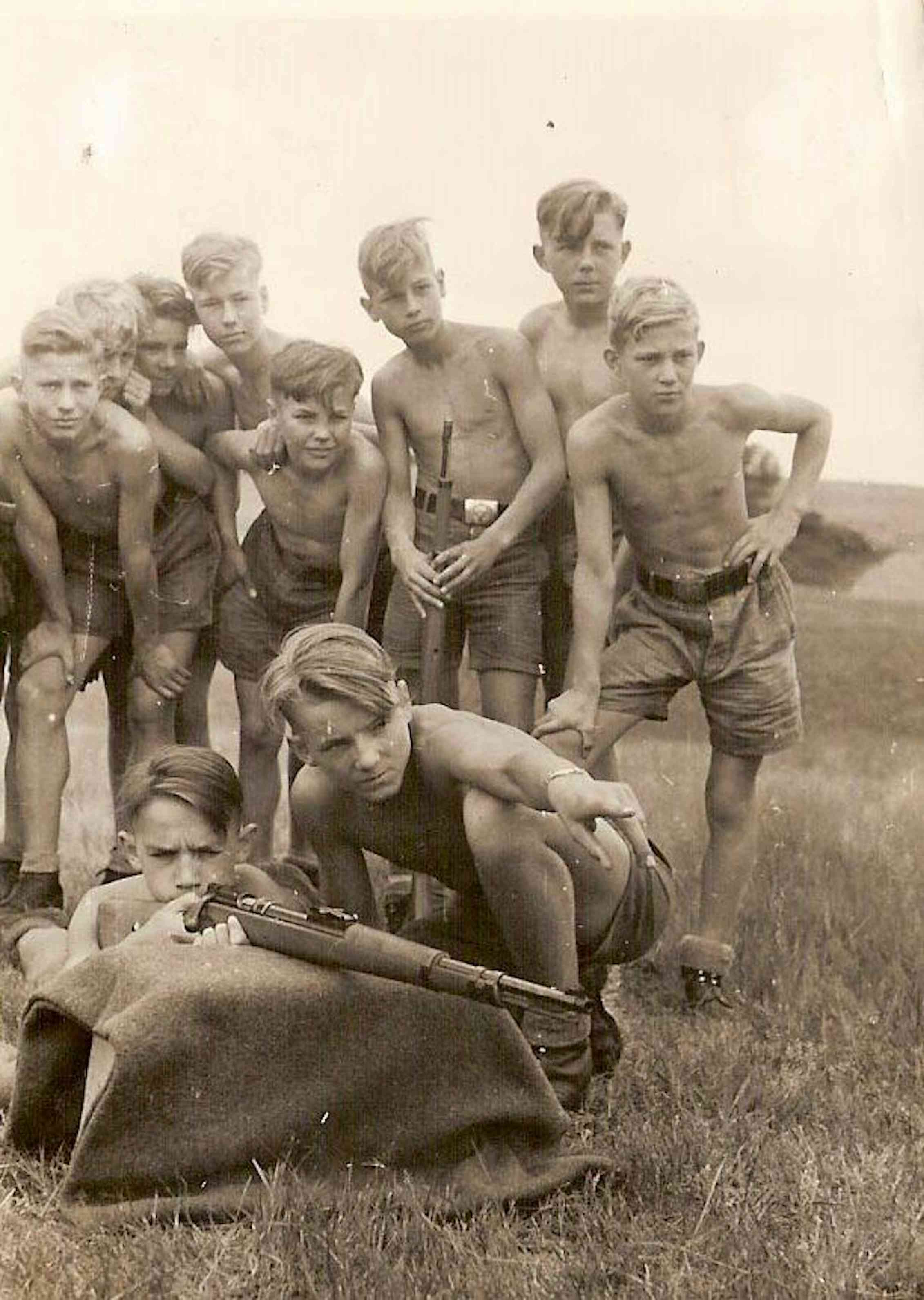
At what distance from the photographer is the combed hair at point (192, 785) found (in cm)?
367

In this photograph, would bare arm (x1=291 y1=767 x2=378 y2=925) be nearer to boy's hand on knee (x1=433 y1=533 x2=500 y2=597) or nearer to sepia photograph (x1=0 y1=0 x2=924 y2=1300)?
sepia photograph (x1=0 y1=0 x2=924 y2=1300)

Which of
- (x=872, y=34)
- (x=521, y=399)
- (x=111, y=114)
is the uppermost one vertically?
(x=872, y=34)

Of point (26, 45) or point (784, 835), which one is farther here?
point (784, 835)

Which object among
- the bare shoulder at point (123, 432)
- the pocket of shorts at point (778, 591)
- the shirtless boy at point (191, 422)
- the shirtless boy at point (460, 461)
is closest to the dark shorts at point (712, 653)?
the pocket of shorts at point (778, 591)

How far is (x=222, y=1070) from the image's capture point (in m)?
2.84

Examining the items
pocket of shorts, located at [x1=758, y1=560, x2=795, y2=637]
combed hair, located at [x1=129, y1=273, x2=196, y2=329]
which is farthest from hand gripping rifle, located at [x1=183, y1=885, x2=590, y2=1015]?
combed hair, located at [x1=129, y1=273, x2=196, y2=329]

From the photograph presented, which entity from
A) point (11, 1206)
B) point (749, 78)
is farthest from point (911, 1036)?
point (749, 78)

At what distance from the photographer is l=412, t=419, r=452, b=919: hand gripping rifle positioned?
3736 millimetres

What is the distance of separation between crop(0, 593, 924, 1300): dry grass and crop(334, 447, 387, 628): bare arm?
450 millimetres

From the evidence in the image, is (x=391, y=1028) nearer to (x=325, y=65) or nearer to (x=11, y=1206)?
(x=11, y=1206)

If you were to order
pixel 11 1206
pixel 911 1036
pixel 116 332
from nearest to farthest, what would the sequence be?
pixel 11 1206 → pixel 911 1036 → pixel 116 332

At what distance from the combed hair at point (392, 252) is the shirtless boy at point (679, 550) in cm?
48

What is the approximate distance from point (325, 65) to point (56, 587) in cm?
146

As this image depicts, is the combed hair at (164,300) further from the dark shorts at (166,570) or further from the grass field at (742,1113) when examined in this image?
the grass field at (742,1113)
